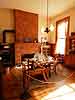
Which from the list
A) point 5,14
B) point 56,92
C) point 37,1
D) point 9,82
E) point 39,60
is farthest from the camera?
point 5,14

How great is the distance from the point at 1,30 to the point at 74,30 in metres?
4.56

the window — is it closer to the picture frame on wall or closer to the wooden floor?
the picture frame on wall

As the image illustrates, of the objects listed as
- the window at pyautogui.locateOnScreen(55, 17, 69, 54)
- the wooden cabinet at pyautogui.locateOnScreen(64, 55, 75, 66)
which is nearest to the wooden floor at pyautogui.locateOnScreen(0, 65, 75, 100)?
the wooden cabinet at pyautogui.locateOnScreen(64, 55, 75, 66)

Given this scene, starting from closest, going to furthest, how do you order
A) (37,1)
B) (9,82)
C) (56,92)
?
(56,92), (9,82), (37,1)

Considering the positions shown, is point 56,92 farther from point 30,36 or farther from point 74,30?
point 30,36

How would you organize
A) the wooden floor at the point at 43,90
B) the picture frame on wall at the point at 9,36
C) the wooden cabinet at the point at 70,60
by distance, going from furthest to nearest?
1. the picture frame on wall at the point at 9,36
2. the wooden cabinet at the point at 70,60
3. the wooden floor at the point at 43,90

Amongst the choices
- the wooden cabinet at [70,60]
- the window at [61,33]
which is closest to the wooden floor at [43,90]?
the wooden cabinet at [70,60]

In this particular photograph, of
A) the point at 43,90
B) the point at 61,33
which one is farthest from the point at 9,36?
the point at 43,90

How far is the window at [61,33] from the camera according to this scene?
825cm

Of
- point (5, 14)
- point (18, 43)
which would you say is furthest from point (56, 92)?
point (5, 14)

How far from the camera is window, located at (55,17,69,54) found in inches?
325

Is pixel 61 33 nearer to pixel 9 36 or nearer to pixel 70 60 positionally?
pixel 70 60

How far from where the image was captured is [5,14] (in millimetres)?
8172

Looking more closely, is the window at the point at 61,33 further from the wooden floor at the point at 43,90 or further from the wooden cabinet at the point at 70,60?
the wooden floor at the point at 43,90
